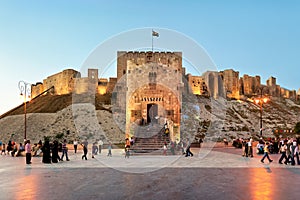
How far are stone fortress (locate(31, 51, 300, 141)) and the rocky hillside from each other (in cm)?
468

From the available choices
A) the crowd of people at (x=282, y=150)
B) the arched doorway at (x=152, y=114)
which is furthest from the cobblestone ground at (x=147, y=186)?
the arched doorway at (x=152, y=114)

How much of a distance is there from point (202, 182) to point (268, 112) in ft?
233

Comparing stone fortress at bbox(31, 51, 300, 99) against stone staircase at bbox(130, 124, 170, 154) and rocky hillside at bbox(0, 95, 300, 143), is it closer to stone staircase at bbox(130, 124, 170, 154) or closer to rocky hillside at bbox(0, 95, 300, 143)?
rocky hillside at bbox(0, 95, 300, 143)

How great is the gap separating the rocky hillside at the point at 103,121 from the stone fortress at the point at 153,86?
184 inches

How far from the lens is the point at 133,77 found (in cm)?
2581

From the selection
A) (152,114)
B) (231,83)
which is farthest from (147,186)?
(231,83)

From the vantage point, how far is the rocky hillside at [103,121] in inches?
1671

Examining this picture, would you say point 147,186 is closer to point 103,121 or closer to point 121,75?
point 103,121

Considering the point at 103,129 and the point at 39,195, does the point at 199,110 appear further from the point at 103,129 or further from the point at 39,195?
the point at 39,195

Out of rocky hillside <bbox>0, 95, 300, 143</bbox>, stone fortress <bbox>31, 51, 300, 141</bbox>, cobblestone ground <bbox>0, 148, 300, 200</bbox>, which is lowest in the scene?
cobblestone ground <bbox>0, 148, 300, 200</bbox>

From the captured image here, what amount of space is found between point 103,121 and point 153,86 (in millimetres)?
23779

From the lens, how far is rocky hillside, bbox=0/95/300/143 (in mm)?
42438

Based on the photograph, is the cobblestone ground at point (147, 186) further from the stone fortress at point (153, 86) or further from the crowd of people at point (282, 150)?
the stone fortress at point (153, 86)

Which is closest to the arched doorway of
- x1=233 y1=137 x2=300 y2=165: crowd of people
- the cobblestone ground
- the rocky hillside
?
the rocky hillside
